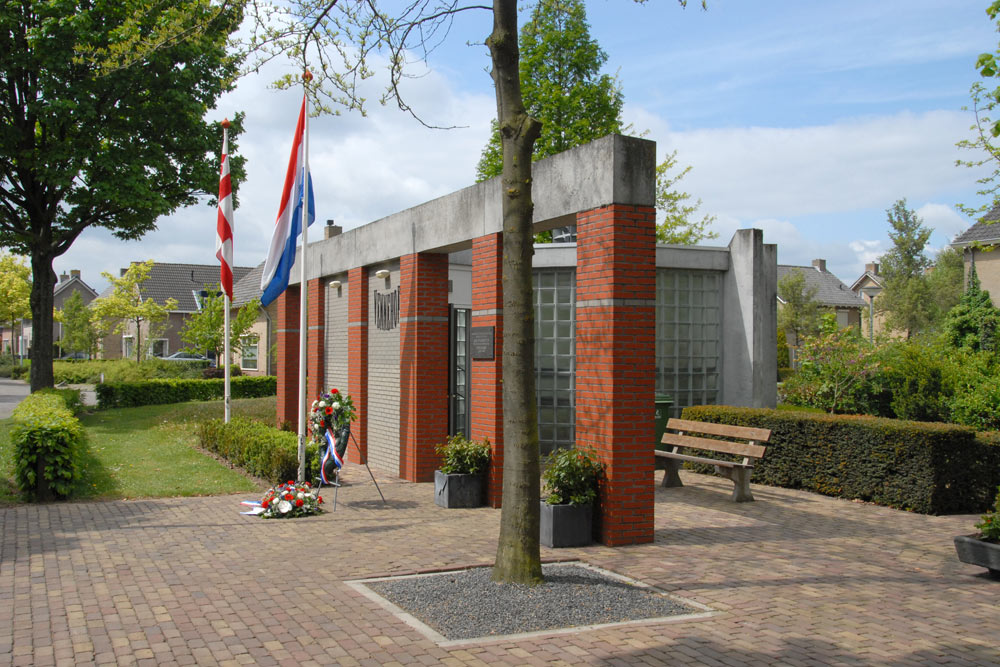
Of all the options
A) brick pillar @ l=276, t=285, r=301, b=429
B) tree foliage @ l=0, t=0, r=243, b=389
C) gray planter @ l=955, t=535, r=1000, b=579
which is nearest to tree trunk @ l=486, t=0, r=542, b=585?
gray planter @ l=955, t=535, r=1000, b=579

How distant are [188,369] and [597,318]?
29399mm

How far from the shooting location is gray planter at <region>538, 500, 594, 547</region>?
777 centimetres

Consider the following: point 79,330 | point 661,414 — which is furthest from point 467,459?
point 79,330

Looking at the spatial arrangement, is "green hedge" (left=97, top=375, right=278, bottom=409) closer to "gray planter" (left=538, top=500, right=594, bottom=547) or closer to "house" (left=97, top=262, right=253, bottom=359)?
"gray planter" (left=538, top=500, right=594, bottom=547)

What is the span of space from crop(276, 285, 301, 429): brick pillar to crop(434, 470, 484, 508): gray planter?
8.01m

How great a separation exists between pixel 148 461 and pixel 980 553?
1254 cm

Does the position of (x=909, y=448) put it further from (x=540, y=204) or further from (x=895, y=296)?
(x=895, y=296)

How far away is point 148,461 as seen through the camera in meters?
14.1

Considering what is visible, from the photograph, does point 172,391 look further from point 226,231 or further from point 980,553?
point 980,553

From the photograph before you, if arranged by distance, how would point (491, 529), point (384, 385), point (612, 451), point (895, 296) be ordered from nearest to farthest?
1. point (612, 451)
2. point (491, 529)
3. point (384, 385)
4. point (895, 296)

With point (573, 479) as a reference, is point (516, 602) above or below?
below

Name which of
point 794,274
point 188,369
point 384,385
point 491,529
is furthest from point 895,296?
point 491,529

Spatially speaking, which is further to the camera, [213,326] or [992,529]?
[213,326]

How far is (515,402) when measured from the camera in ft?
20.9
